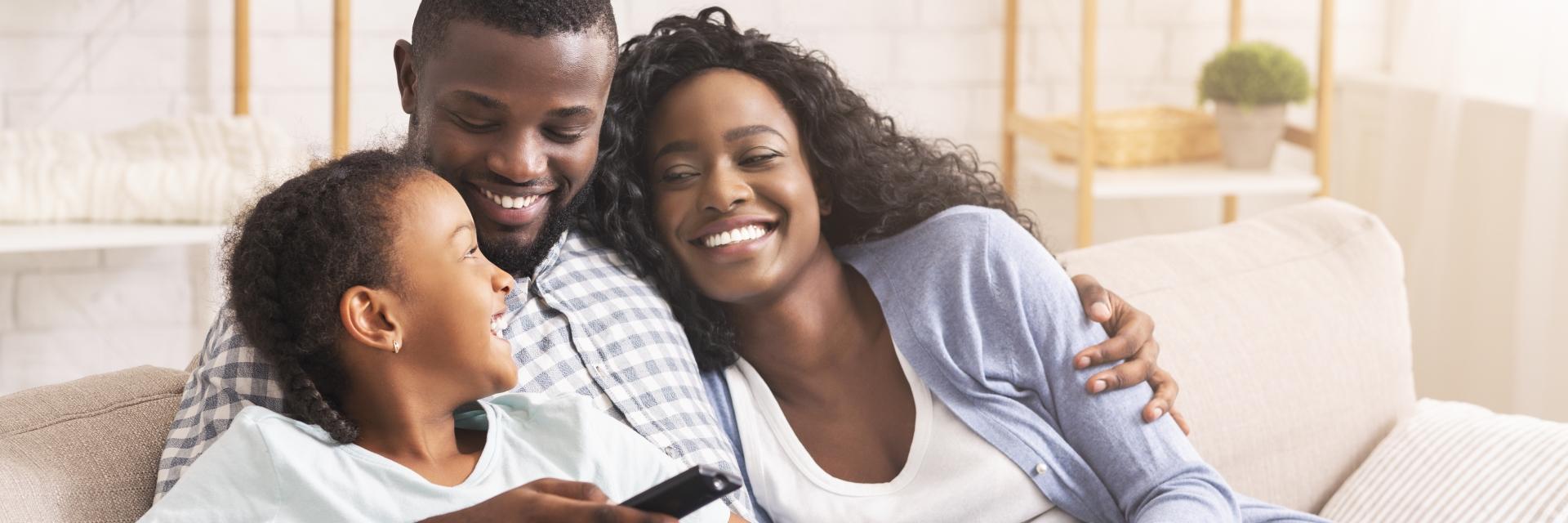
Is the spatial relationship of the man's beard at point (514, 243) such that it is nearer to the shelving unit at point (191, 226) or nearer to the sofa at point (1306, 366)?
the sofa at point (1306, 366)

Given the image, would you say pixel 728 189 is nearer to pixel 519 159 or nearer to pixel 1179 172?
pixel 519 159

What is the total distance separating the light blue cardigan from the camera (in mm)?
1431

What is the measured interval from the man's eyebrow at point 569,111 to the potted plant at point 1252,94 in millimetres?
1872

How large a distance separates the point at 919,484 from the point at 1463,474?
0.65 m

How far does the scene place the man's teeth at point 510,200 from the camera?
4.33ft

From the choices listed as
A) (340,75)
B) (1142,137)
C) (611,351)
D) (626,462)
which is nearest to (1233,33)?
(1142,137)

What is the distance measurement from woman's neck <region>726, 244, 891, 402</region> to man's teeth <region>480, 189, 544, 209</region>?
28cm

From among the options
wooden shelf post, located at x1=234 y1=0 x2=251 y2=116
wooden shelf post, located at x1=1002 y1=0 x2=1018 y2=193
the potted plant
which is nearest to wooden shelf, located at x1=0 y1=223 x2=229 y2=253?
wooden shelf post, located at x1=234 y1=0 x2=251 y2=116

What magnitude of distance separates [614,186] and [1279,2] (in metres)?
2.25

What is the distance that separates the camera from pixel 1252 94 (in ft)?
9.38

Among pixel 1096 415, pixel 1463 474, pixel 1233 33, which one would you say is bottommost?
pixel 1463 474

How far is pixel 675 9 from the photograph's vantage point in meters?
2.98

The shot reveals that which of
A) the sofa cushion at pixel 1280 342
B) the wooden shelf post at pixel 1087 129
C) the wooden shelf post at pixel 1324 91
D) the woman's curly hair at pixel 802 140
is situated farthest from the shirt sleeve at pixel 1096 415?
the wooden shelf post at pixel 1324 91

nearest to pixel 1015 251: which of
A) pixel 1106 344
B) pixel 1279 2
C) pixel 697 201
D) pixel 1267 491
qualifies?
pixel 1106 344
